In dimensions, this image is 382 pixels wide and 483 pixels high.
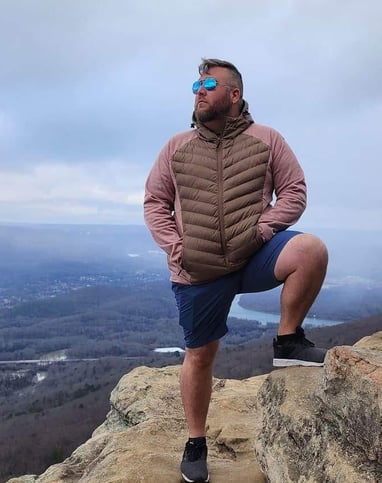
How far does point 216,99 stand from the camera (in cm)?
549

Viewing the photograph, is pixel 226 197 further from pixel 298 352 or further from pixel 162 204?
pixel 298 352

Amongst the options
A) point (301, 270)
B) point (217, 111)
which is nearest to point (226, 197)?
point (217, 111)

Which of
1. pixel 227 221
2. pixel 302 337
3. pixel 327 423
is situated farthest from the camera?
pixel 302 337

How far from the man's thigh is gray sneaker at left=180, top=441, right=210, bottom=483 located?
1.95 m

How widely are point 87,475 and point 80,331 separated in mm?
199178

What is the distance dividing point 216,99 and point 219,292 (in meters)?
1.97

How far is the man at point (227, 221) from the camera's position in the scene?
17.5 ft

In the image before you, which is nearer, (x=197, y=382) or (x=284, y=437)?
(x=284, y=437)

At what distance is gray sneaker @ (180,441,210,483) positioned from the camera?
587 cm

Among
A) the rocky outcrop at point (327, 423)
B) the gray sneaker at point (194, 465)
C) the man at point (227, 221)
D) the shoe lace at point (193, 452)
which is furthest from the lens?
the shoe lace at point (193, 452)

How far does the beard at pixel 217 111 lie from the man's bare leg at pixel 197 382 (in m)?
2.35

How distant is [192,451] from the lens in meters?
6.01

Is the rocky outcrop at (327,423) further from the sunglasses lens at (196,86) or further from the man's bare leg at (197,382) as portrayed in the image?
the sunglasses lens at (196,86)

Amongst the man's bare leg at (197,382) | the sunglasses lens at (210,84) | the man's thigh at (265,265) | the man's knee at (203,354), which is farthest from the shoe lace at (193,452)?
the sunglasses lens at (210,84)
